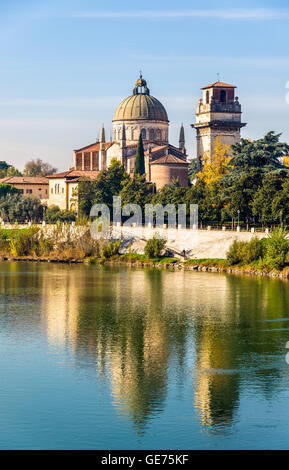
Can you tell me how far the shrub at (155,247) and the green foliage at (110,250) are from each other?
3.58 m

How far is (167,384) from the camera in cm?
→ 2442

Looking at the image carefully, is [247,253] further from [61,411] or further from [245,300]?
[61,411]

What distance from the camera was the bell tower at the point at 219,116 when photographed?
86.9 m

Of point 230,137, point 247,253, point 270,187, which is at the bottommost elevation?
point 247,253

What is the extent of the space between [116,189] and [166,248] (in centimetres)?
1956

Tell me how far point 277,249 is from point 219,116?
3706 cm

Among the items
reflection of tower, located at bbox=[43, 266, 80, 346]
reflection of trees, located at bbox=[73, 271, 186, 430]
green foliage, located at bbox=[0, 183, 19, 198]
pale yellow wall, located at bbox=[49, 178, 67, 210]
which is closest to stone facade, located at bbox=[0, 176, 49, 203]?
green foliage, located at bbox=[0, 183, 19, 198]

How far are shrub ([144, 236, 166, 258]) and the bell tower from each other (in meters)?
26.5

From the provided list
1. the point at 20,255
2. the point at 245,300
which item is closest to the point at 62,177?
the point at 20,255

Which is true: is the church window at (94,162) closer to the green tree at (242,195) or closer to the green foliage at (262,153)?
the green foliage at (262,153)

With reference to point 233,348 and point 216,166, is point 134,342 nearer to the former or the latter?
point 233,348

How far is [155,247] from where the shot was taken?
204 feet

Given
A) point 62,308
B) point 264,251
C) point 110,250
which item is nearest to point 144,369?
point 62,308

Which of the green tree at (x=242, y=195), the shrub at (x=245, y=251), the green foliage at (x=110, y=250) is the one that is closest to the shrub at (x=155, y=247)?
the green foliage at (x=110, y=250)
